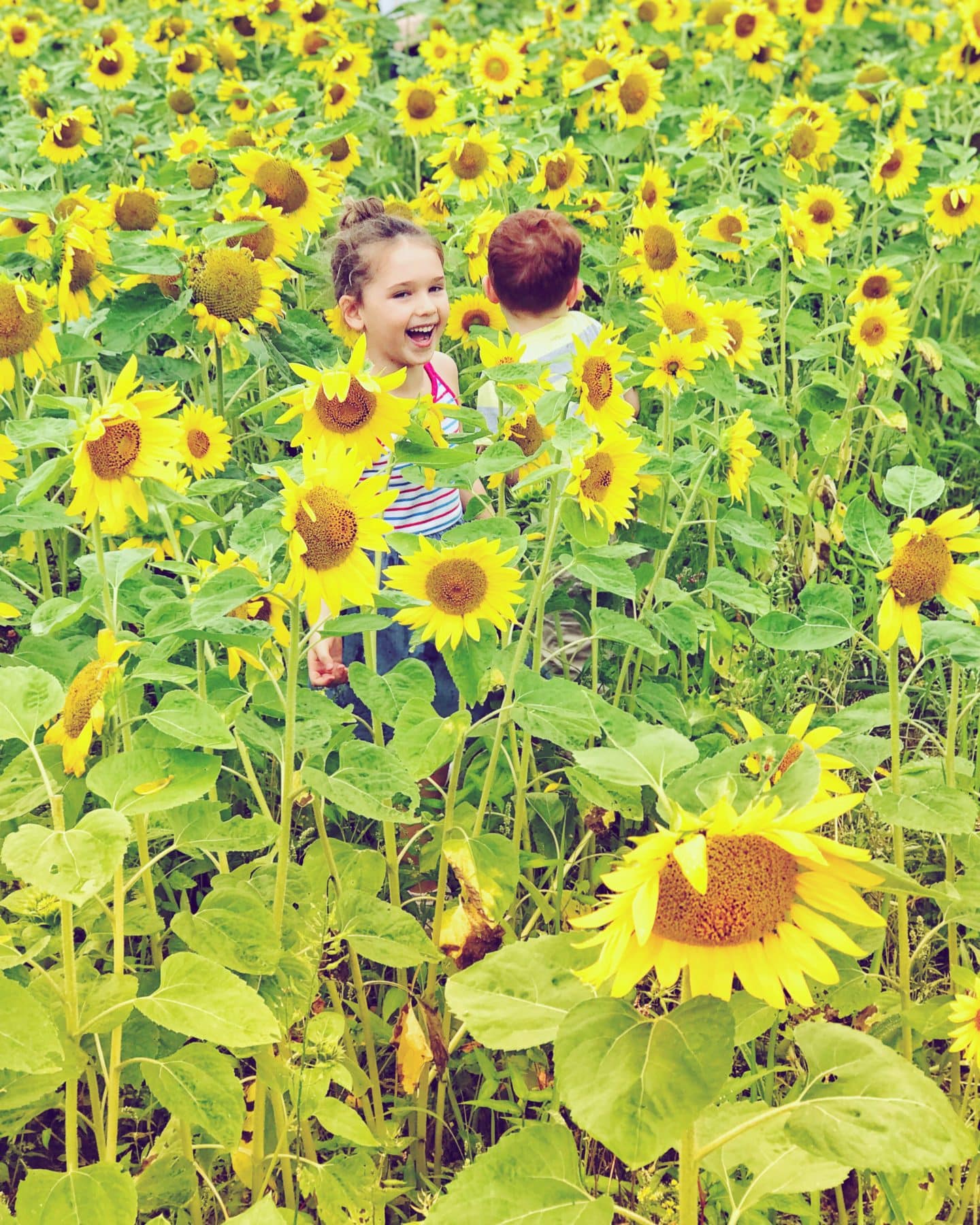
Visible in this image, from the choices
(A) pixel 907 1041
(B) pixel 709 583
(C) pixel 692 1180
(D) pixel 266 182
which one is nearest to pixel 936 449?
(B) pixel 709 583

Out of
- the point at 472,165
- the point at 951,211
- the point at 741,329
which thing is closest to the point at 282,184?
the point at 472,165

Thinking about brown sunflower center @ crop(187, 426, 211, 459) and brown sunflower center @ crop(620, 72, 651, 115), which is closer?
brown sunflower center @ crop(187, 426, 211, 459)

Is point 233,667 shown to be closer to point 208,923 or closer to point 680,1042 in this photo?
point 208,923

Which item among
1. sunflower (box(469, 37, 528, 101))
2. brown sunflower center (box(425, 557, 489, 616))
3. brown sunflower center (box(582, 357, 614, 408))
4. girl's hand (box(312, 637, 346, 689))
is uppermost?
brown sunflower center (box(582, 357, 614, 408))

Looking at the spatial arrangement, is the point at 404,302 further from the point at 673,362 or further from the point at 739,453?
the point at 739,453

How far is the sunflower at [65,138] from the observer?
351 centimetres

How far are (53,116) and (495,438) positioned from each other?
302 centimetres

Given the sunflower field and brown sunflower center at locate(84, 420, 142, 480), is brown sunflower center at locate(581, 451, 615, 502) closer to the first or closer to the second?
the sunflower field

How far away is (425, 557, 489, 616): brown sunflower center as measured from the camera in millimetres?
1550

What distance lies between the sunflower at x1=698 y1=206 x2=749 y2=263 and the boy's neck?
426 mm

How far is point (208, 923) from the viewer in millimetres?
1267

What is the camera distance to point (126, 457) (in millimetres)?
1363

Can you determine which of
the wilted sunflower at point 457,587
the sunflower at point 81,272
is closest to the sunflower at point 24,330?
the sunflower at point 81,272

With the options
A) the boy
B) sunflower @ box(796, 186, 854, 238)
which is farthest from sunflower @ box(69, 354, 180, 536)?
sunflower @ box(796, 186, 854, 238)
